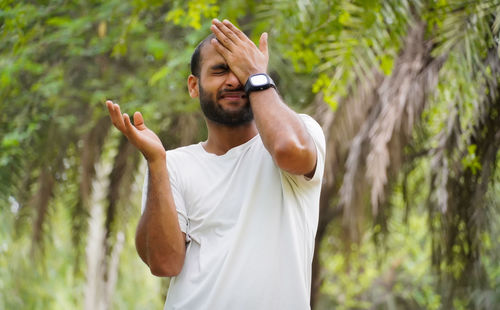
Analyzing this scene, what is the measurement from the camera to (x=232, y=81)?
209 centimetres

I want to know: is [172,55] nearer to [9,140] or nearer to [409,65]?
[9,140]

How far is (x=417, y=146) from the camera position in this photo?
5336 millimetres

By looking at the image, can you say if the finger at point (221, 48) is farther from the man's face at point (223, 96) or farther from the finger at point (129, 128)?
the finger at point (129, 128)

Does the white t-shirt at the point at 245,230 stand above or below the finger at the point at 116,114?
below

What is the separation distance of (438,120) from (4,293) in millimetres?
7602

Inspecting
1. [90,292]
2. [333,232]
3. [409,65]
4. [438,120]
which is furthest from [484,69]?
[90,292]

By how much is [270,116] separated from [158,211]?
420 millimetres

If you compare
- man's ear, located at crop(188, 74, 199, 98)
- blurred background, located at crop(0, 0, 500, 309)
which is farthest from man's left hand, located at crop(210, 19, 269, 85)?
blurred background, located at crop(0, 0, 500, 309)

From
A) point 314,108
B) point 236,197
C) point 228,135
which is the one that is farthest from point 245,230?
point 314,108

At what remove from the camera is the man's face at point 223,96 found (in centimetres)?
210

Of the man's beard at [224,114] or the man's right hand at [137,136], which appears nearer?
the man's right hand at [137,136]

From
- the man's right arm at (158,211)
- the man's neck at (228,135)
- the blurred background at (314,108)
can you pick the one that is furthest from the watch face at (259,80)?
the blurred background at (314,108)

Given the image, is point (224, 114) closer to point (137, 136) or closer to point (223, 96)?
point (223, 96)

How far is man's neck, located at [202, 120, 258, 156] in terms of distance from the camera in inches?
84.7
